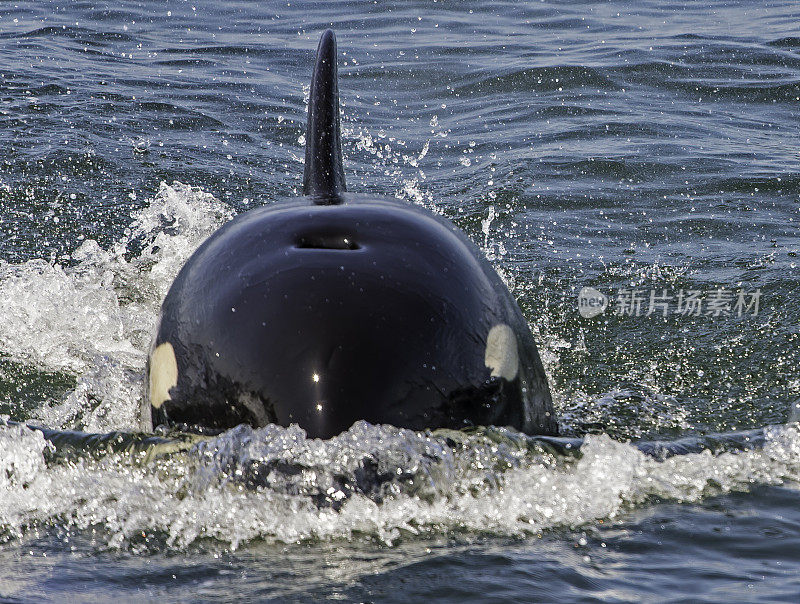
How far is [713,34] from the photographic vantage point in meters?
15.4

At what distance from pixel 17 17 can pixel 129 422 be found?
515 inches

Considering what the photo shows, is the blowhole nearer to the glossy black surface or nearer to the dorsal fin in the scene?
the glossy black surface

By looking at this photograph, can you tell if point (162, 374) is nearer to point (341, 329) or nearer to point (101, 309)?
point (341, 329)

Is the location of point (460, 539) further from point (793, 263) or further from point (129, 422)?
point (793, 263)

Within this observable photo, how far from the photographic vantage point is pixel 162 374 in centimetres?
411

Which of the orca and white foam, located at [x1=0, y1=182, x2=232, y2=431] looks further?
white foam, located at [x1=0, y1=182, x2=232, y2=431]

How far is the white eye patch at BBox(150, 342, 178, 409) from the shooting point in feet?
13.3

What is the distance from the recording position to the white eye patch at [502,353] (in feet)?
12.9

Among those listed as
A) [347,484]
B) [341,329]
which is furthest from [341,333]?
[347,484]

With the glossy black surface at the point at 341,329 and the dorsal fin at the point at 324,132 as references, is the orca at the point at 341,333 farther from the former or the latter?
the dorsal fin at the point at 324,132

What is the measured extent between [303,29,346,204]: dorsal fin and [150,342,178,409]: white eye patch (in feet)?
3.50

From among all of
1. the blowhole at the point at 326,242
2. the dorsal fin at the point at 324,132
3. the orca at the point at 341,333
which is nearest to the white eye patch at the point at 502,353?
the orca at the point at 341,333

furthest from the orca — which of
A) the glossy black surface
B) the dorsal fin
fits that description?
the dorsal fin

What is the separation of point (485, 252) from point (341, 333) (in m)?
4.61
